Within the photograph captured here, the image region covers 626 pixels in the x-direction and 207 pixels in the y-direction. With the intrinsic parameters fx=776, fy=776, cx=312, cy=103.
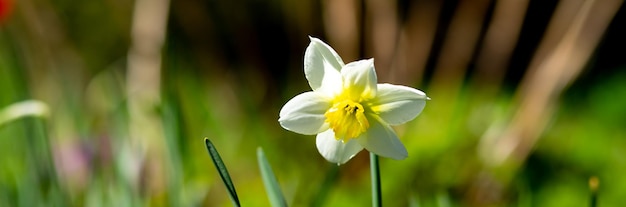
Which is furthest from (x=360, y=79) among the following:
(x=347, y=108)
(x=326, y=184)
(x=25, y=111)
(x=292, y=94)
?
(x=292, y=94)

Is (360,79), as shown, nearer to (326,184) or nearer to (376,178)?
(376,178)

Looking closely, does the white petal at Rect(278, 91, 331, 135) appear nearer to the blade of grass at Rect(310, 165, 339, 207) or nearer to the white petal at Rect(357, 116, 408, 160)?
the white petal at Rect(357, 116, 408, 160)

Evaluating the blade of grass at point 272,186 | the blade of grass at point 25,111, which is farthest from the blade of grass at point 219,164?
the blade of grass at point 25,111

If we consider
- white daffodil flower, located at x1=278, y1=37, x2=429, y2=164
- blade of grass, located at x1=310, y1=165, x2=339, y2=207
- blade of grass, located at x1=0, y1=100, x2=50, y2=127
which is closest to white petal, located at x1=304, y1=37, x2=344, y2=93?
white daffodil flower, located at x1=278, y1=37, x2=429, y2=164

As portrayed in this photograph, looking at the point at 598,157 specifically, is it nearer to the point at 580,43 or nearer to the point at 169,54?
the point at 580,43

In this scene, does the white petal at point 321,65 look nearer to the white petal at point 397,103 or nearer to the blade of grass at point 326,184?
the white petal at point 397,103

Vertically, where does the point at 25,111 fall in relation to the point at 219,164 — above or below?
above

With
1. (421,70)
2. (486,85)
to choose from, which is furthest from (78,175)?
(486,85)
